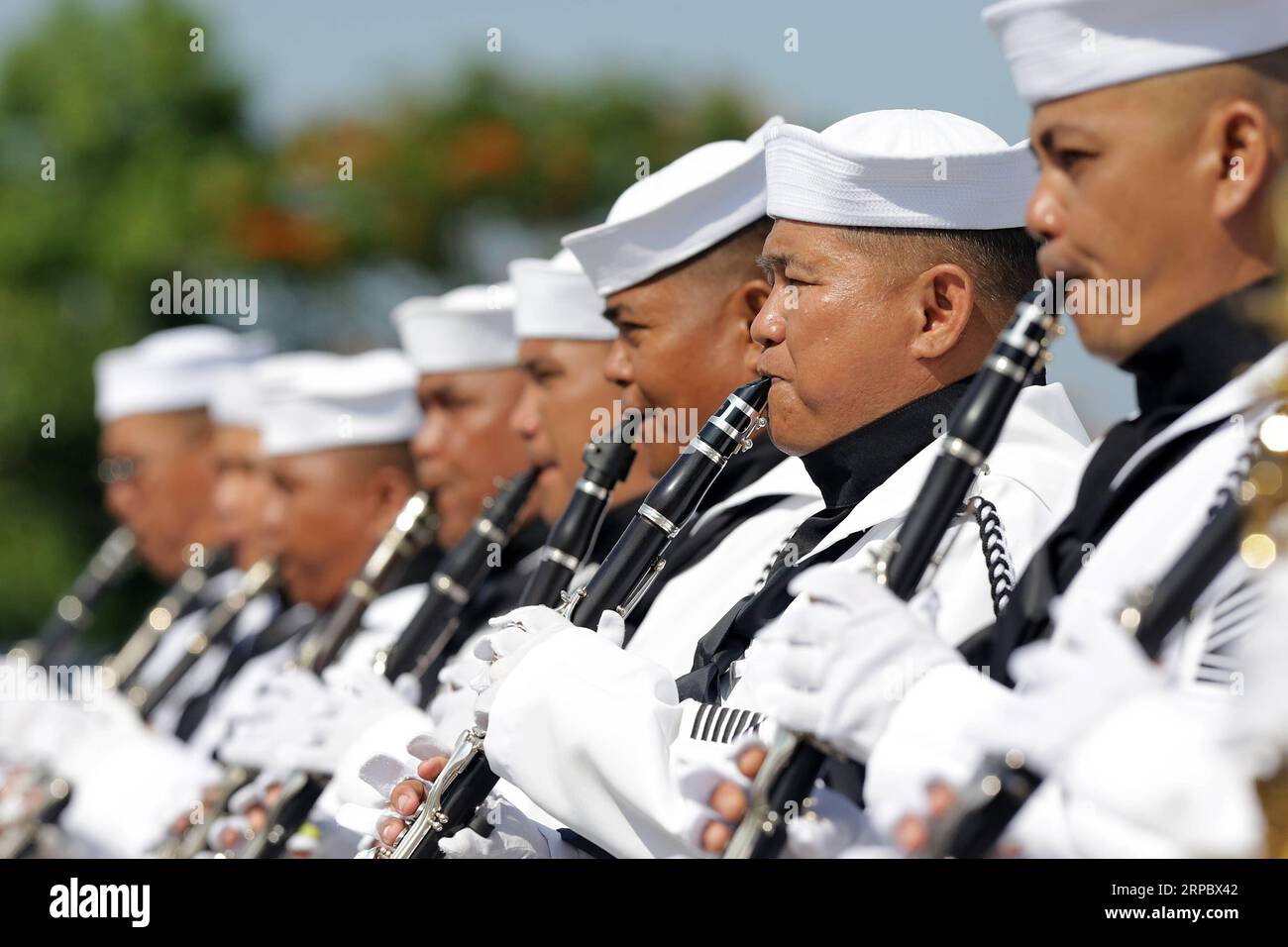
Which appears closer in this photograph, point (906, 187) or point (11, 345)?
point (906, 187)

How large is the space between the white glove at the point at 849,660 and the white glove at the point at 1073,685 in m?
0.43

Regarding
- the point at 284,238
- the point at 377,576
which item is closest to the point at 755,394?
the point at 377,576

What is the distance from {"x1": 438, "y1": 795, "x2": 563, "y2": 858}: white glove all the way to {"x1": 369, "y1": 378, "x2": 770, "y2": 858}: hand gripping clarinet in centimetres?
7

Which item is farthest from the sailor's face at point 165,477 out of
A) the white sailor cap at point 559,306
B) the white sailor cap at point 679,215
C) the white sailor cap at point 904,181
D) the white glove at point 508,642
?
the white sailor cap at point 904,181

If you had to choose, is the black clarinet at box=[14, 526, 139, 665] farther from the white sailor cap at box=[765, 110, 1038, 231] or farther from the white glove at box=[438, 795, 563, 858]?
the white sailor cap at box=[765, 110, 1038, 231]

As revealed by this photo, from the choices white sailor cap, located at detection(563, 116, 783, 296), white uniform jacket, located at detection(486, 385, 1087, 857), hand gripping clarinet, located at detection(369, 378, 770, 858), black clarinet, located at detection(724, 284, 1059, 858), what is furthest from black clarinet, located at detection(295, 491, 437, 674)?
black clarinet, located at detection(724, 284, 1059, 858)

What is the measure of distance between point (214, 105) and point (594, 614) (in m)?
20.7

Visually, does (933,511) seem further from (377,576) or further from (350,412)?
(350,412)

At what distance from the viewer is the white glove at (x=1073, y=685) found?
300 centimetres

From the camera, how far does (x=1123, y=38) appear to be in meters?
3.74

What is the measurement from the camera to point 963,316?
4945 millimetres

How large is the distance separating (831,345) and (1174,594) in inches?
71.5
